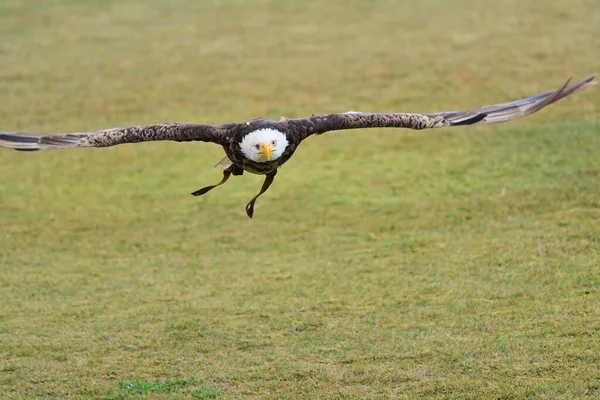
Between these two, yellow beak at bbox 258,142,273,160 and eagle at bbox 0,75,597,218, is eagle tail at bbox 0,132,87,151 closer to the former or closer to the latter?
eagle at bbox 0,75,597,218

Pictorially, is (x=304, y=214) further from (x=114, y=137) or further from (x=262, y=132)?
(x=114, y=137)

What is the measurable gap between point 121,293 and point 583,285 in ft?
12.8

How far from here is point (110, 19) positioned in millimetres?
15109

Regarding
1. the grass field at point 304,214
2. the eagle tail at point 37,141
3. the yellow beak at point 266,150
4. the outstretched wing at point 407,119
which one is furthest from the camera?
the grass field at point 304,214

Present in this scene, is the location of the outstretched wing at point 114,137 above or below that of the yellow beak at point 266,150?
above

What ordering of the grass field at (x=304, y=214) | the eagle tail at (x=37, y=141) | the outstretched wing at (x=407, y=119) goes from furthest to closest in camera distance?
the grass field at (x=304, y=214) < the outstretched wing at (x=407, y=119) < the eagle tail at (x=37, y=141)

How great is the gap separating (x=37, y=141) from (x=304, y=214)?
383 cm

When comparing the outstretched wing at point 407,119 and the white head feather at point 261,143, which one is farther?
the outstretched wing at point 407,119

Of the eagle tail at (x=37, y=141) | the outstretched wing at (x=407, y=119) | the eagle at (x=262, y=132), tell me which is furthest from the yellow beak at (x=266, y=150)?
the eagle tail at (x=37, y=141)

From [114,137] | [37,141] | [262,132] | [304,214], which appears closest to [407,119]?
[262,132]

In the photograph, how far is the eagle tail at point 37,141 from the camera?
20.4ft

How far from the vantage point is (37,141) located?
247 inches

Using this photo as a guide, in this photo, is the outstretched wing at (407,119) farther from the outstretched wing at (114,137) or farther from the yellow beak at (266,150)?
the outstretched wing at (114,137)

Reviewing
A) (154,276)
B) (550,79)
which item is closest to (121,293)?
(154,276)
